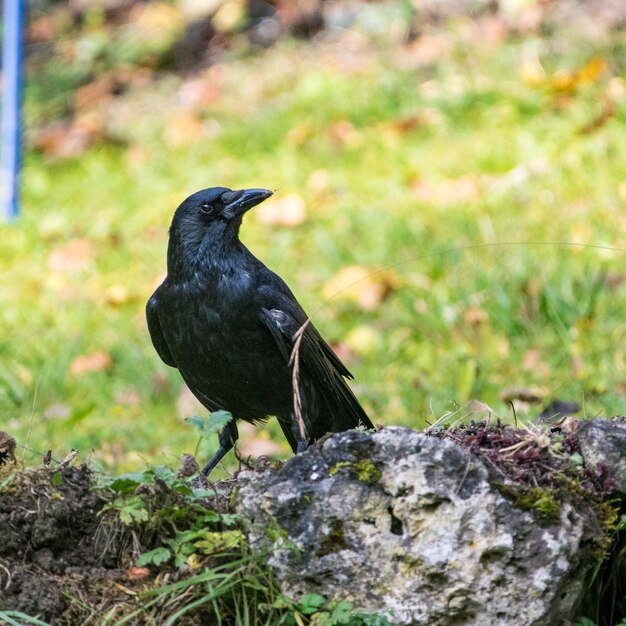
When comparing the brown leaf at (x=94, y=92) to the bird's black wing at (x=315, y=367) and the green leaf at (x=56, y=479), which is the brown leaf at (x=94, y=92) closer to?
the bird's black wing at (x=315, y=367)

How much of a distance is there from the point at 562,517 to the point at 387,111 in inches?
255

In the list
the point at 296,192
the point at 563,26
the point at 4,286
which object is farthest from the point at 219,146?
the point at 563,26

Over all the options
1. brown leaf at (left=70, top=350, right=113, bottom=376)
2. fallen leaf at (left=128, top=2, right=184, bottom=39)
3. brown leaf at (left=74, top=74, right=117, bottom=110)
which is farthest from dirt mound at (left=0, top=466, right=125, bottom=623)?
fallen leaf at (left=128, top=2, right=184, bottom=39)

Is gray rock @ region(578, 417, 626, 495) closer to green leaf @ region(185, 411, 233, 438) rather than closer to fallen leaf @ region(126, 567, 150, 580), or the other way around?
green leaf @ region(185, 411, 233, 438)

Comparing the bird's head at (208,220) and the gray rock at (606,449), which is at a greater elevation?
the bird's head at (208,220)

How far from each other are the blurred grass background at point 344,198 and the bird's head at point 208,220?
0.74m

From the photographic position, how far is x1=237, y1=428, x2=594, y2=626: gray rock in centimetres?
277

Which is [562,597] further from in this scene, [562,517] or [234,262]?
[234,262]

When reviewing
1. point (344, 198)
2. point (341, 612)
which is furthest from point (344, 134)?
point (341, 612)

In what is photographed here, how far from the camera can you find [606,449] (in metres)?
3.02

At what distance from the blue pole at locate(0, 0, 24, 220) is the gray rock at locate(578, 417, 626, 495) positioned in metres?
6.38

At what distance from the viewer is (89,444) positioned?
552 centimetres

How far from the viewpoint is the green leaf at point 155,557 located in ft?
9.49

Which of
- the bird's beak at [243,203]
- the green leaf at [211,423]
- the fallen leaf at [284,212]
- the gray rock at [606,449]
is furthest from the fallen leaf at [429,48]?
the green leaf at [211,423]
